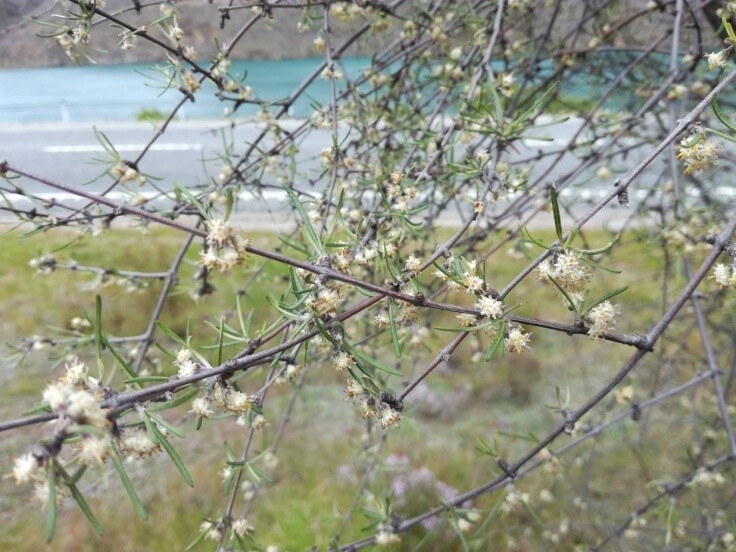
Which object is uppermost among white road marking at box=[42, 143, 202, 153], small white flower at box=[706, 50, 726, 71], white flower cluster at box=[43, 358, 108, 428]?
small white flower at box=[706, 50, 726, 71]

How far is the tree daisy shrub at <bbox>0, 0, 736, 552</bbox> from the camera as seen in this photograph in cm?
55

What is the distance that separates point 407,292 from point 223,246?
0.19m

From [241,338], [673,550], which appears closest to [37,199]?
[241,338]

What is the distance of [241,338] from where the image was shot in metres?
0.63

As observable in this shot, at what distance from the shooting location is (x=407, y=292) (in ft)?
1.97

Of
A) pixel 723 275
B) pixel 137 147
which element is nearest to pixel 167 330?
pixel 723 275

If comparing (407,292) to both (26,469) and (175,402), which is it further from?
(26,469)

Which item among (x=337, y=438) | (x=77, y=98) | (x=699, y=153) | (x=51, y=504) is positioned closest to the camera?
(x=51, y=504)

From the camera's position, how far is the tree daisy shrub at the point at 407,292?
0.55m

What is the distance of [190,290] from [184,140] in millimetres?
6377

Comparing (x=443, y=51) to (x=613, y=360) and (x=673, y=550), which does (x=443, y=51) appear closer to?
(x=673, y=550)

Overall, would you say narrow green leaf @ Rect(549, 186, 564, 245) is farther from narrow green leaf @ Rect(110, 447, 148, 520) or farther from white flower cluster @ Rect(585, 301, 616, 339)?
narrow green leaf @ Rect(110, 447, 148, 520)

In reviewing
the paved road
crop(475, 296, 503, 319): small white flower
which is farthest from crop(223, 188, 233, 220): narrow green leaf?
the paved road

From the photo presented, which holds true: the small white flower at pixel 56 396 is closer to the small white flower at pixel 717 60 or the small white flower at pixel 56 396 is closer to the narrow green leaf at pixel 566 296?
the narrow green leaf at pixel 566 296
